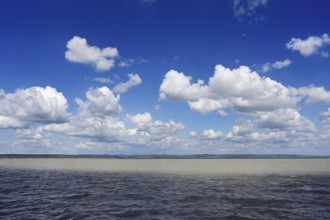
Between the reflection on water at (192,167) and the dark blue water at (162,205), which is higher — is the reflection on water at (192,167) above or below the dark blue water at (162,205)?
below

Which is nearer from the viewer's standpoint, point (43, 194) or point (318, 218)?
point (318, 218)

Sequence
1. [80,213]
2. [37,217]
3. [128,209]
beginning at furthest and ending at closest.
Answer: [128,209], [80,213], [37,217]

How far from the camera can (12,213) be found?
16.9 meters

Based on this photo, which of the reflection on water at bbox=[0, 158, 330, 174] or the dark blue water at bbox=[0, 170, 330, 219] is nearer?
the dark blue water at bbox=[0, 170, 330, 219]

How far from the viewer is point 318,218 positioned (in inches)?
649

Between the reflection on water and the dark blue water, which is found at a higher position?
the dark blue water

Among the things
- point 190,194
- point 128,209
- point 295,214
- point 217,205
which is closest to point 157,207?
point 128,209

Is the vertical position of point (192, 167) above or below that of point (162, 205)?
below

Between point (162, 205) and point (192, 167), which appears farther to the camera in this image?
point (192, 167)

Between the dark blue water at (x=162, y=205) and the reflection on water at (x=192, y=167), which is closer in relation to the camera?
the dark blue water at (x=162, y=205)

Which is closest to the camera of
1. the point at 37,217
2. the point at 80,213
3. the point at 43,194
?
the point at 37,217

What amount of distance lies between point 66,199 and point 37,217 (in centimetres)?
658

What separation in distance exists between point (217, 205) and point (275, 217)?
16.2 feet

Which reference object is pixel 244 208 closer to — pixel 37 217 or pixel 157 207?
pixel 157 207
